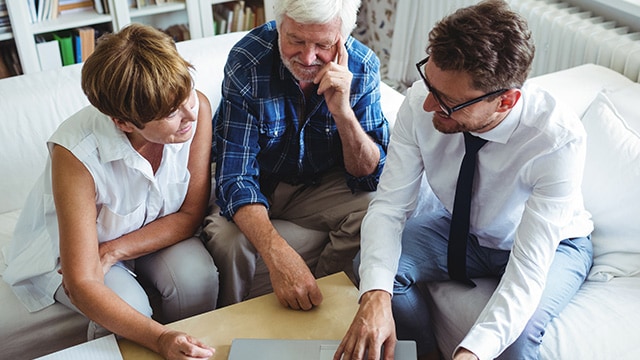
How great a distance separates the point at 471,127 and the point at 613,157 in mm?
528

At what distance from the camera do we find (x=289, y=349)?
1.32 m

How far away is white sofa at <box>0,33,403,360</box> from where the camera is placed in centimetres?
164

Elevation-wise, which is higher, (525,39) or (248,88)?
(525,39)

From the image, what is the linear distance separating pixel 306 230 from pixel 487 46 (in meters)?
0.84

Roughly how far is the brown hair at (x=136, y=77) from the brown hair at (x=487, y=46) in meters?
0.54

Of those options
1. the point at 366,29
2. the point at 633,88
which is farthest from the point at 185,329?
the point at 366,29

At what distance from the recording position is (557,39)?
2.31 meters

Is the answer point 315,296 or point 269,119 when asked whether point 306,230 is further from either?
point 315,296

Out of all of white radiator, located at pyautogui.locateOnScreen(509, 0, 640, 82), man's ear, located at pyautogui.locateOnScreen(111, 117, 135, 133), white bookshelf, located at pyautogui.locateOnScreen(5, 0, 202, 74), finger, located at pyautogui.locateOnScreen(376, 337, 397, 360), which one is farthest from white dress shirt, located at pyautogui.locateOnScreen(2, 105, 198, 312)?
white bookshelf, located at pyautogui.locateOnScreen(5, 0, 202, 74)

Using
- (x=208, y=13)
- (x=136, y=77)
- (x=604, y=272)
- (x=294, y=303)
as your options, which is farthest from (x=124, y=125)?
(x=208, y=13)

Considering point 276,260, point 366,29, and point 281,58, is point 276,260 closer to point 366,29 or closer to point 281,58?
point 281,58

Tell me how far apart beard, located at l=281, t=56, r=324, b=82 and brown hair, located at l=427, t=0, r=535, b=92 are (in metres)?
0.42

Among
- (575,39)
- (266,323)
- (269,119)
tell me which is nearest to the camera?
(266,323)

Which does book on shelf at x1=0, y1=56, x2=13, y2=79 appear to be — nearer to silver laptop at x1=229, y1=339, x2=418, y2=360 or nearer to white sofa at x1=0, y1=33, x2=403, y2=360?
white sofa at x1=0, y1=33, x2=403, y2=360
